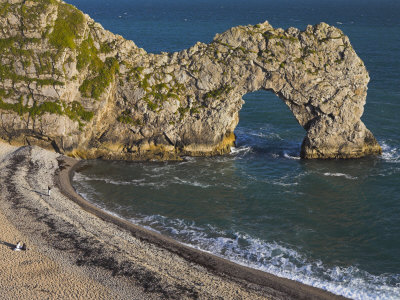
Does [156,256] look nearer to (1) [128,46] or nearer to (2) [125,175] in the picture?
(2) [125,175]

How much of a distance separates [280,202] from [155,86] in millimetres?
22893

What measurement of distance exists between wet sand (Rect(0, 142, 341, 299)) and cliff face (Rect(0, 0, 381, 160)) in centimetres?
1369

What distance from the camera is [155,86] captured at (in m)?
59.1

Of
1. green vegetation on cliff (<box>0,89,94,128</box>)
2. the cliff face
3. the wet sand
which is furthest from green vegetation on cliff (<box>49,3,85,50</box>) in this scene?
the wet sand

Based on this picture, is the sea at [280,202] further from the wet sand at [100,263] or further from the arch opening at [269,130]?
the wet sand at [100,263]

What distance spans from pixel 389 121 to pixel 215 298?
49966 millimetres

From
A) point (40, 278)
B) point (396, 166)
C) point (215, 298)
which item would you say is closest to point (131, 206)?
point (40, 278)

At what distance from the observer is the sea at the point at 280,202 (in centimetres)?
3781

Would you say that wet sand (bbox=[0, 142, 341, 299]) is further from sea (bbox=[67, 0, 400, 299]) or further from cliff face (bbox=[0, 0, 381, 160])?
cliff face (bbox=[0, 0, 381, 160])

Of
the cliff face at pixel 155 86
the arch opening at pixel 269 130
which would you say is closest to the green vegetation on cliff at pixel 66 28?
the cliff face at pixel 155 86

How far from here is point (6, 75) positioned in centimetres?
5675

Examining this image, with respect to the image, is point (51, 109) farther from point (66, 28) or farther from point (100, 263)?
point (100, 263)

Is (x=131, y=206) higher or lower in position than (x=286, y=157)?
lower

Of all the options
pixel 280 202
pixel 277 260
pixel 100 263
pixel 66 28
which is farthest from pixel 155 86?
pixel 277 260
